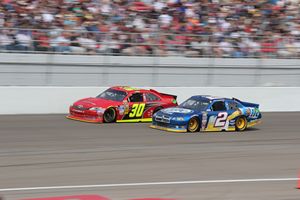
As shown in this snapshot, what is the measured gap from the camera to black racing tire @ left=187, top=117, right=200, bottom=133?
17878 millimetres

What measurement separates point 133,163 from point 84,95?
30.5 feet

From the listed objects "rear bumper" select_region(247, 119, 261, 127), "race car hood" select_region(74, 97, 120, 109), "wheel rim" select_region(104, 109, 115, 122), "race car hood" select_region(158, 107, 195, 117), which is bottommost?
"rear bumper" select_region(247, 119, 261, 127)

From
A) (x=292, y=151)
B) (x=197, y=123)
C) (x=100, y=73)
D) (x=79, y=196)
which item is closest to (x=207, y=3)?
(x=100, y=73)

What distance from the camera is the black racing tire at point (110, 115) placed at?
1927 centimetres

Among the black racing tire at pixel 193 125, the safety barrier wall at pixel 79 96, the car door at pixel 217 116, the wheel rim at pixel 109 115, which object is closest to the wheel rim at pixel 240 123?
the car door at pixel 217 116

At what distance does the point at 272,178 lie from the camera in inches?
459

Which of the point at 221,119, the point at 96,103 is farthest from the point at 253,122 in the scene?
the point at 96,103

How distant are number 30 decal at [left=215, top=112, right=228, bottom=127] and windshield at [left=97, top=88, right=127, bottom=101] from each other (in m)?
3.18

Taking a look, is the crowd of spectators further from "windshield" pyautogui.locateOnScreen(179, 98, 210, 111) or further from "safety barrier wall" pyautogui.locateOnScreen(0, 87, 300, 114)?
"windshield" pyautogui.locateOnScreen(179, 98, 210, 111)

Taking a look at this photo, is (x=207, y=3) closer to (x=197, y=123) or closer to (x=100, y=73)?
(x=100, y=73)

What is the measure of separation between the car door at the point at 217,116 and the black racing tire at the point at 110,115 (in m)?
2.95

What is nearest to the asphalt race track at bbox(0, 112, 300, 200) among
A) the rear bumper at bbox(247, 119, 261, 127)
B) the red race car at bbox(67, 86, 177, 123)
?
the rear bumper at bbox(247, 119, 261, 127)

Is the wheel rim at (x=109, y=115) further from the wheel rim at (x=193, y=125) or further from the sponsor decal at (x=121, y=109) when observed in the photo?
the wheel rim at (x=193, y=125)

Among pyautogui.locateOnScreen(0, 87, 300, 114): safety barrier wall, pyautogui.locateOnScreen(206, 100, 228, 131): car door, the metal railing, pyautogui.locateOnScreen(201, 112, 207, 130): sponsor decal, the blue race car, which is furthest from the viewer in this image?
the metal railing
